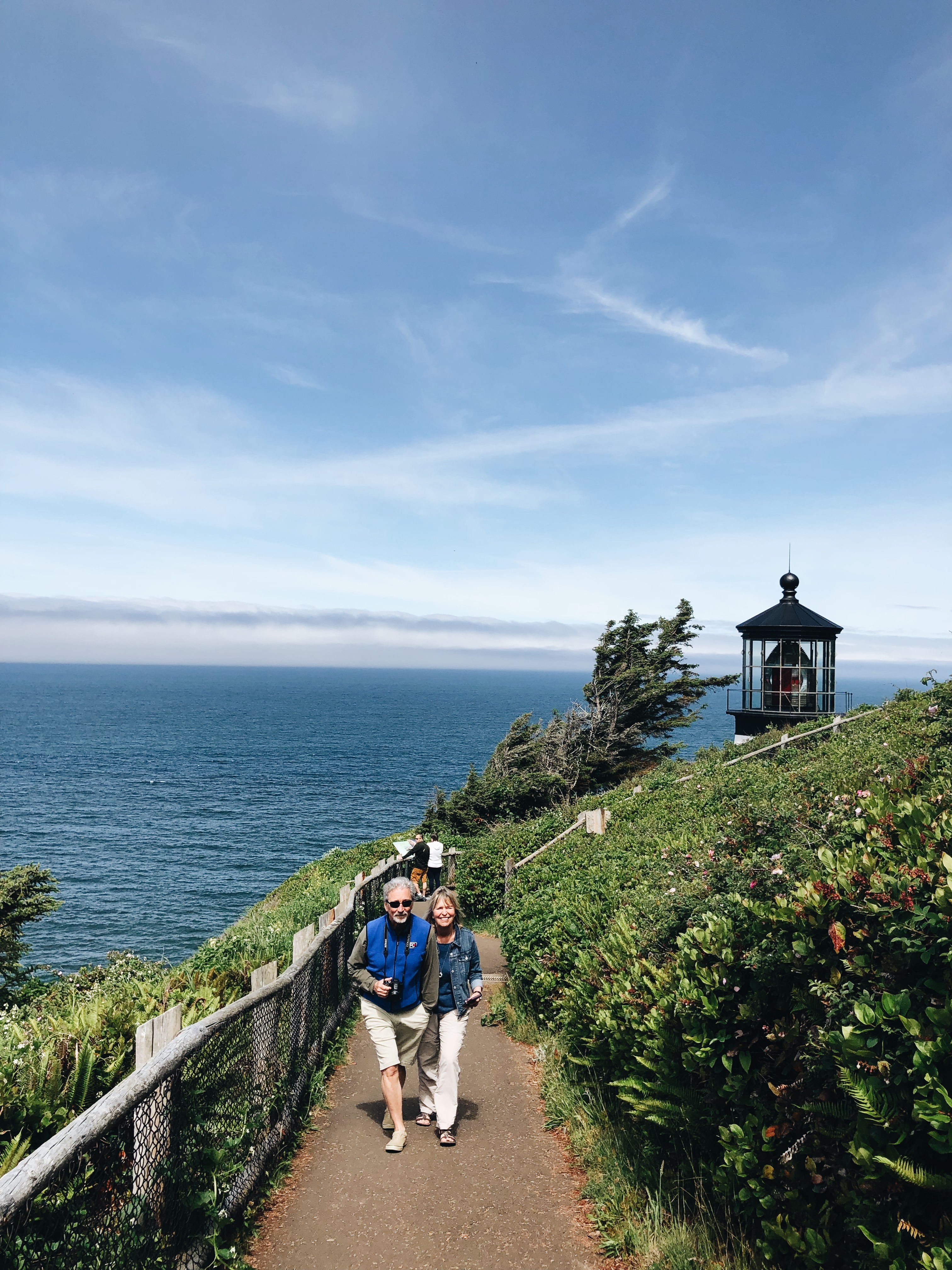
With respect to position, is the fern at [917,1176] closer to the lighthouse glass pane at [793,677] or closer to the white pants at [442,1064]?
the white pants at [442,1064]

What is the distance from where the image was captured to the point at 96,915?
29797mm

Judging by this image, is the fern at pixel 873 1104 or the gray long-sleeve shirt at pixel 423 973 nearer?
the fern at pixel 873 1104

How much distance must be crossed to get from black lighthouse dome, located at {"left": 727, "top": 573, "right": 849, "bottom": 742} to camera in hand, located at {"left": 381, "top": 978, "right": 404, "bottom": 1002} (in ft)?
66.0

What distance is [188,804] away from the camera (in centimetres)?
5322

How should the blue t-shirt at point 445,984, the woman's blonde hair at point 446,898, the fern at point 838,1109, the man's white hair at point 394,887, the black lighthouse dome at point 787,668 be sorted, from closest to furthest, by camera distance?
the fern at point 838,1109, the man's white hair at point 394,887, the blue t-shirt at point 445,984, the woman's blonde hair at point 446,898, the black lighthouse dome at point 787,668

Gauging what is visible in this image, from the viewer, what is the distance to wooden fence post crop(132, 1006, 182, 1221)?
11.4 feet

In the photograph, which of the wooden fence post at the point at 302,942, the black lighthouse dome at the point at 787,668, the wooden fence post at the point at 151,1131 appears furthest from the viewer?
the black lighthouse dome at the point at 787,668

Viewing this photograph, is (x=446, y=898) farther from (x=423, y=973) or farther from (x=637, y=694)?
(x=637, y=694)

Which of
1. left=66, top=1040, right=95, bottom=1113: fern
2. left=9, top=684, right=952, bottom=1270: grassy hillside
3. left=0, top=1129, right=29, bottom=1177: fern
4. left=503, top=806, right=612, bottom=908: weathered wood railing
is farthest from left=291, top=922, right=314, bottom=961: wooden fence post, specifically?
left=503, top=806, right=612, bottom=908: weathered wood railing

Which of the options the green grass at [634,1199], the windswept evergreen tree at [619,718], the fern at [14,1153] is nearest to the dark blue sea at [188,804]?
the windswept evergreen tree at [619,718]

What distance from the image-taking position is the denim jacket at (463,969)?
5824 millimetres

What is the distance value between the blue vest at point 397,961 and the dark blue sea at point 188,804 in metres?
21.5

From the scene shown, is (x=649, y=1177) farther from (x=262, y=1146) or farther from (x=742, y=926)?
(x=262, y=1146)

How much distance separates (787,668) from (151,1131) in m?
23.8
